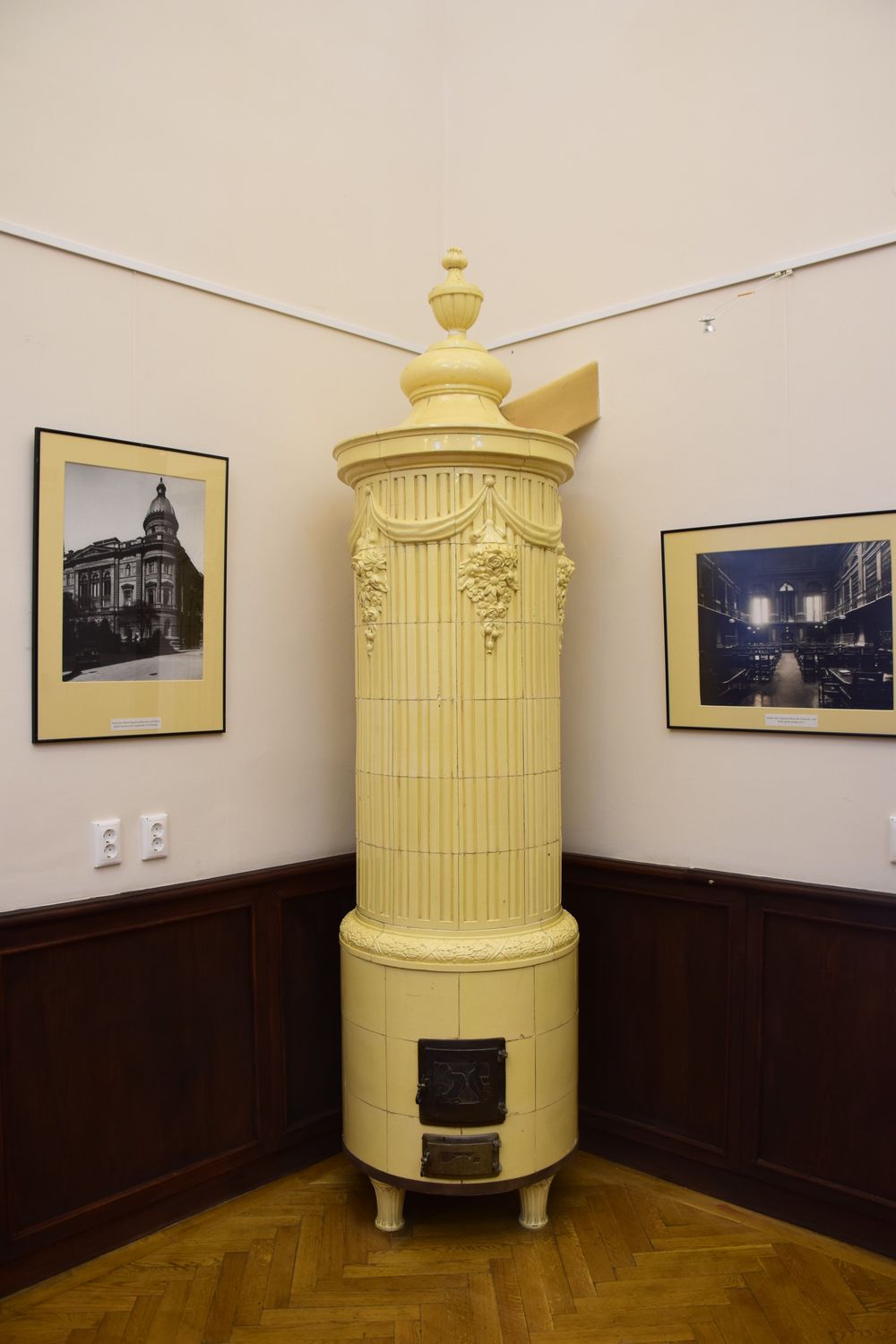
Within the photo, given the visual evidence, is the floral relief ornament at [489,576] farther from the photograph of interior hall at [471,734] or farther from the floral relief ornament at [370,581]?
the floral relief ornament at [370,581]

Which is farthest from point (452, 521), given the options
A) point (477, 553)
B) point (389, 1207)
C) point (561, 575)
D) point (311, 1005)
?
point (389, 1207)

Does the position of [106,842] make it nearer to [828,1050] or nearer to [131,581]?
[131,581]

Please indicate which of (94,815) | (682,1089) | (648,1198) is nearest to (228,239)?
(94,815)

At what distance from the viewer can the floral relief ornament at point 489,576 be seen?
7.73 ft

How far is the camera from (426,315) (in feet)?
10.5

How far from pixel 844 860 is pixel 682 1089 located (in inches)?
33.5

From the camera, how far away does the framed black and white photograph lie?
2309 mm

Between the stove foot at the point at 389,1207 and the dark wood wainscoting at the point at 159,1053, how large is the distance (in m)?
0.40

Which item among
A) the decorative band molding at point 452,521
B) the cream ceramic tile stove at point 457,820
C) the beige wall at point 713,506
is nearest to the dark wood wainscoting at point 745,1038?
the beige wall at point 713,506

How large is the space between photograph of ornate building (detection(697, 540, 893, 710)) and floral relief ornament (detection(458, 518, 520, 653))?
0.65 metres

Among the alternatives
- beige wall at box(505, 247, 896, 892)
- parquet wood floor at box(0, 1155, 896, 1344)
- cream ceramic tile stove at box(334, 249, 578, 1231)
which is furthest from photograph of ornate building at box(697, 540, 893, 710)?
parquet wood floor at box(0, 1155, 896, 1344)

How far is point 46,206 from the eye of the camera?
232 centimetres

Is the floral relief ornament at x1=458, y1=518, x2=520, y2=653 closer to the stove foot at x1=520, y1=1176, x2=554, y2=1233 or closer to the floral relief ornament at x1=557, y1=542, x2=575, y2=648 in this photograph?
the floral relief ornament at x1=557, y1=542, x2=575, y2=648

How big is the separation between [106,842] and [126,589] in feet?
2.16
